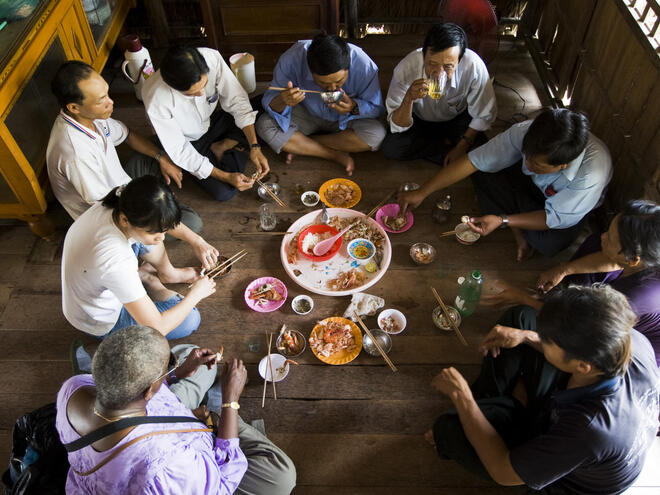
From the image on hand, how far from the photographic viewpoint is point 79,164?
3152 mm

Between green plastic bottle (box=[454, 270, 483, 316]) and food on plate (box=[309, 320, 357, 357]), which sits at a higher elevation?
green plastic bottle (box=[454, 270, 483, 316])

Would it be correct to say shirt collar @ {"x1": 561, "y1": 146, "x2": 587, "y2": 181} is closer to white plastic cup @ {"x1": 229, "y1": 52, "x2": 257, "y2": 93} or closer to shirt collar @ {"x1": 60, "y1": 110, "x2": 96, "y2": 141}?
white plastic cup @ {"x1": 229, "y1": 52, "x2": 257, "y2": 93}

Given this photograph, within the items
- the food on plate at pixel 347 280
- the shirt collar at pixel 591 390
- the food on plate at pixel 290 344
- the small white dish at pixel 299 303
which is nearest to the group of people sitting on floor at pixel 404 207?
the shirt collar at pixel 591 390

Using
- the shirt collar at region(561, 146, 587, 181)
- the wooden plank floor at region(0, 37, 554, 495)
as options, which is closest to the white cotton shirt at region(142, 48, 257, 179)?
the wooden plank floor at region(0, 37, 554, 495)

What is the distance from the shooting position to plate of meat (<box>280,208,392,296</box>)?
11.3ft

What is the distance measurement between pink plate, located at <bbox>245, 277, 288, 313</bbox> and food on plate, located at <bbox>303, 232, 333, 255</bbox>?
0.31 metres

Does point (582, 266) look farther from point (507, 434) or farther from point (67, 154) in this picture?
point (67, 154)

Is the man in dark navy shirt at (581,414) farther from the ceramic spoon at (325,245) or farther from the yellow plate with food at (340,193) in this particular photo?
the yellow plate with food at (340,193)

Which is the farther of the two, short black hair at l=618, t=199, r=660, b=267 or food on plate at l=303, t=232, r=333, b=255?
food on plate at l=303, t=232, r=333, b=255

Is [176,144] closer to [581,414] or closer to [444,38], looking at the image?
[444,38]

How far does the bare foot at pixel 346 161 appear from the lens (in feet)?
13.8

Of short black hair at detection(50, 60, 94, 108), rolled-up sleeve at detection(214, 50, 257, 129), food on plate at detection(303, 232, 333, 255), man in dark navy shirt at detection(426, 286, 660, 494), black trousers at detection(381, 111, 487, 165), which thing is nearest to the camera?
man in dark navy shirt at detection(426, 286, 660, 494)

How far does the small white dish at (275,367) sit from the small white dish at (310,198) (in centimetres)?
133

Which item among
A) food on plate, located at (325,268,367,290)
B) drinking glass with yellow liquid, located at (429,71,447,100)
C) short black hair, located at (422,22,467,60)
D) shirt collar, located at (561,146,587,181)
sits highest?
short black hair, located at (422,22,467,60)
